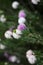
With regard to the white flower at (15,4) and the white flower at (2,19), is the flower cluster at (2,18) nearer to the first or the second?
the white flower at (2,19)

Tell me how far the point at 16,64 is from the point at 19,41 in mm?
147

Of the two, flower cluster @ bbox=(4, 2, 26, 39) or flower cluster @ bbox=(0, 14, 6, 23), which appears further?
flower cluster @ bbox=(0, 14, 6, 23)

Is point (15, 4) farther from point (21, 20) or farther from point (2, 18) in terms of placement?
point (21, 20)

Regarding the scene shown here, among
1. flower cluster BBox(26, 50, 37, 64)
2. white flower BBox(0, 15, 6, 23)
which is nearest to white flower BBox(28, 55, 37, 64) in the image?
flower cluster BBox(26, 50, 37, 64)

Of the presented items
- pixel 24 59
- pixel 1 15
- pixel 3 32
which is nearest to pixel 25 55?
pixel 24 59

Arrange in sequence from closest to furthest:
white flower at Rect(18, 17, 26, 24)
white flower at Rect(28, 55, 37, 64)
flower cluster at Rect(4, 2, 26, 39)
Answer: white flower at Rect(28, 55, 37, 64), flower cluster at Rect(4, 2, 26, 39), white flower at Rect(18, 17, 26, 24)

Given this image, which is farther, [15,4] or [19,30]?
[15,4]

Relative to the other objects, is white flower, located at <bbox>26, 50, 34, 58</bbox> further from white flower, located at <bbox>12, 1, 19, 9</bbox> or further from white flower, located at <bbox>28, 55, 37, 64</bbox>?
white flower, located at <bbox>12, 1, 19, 9</bbox>

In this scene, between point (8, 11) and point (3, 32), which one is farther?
point (8, 11)

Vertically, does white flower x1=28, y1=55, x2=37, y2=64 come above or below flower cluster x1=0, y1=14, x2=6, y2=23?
below

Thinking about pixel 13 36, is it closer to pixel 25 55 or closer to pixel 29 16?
pixel 25 55

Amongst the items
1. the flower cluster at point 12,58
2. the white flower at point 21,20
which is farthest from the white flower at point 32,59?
the white flower at point 21,20

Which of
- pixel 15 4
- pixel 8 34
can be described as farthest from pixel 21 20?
pixel 15 4

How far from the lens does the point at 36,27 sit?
4.89 ft
